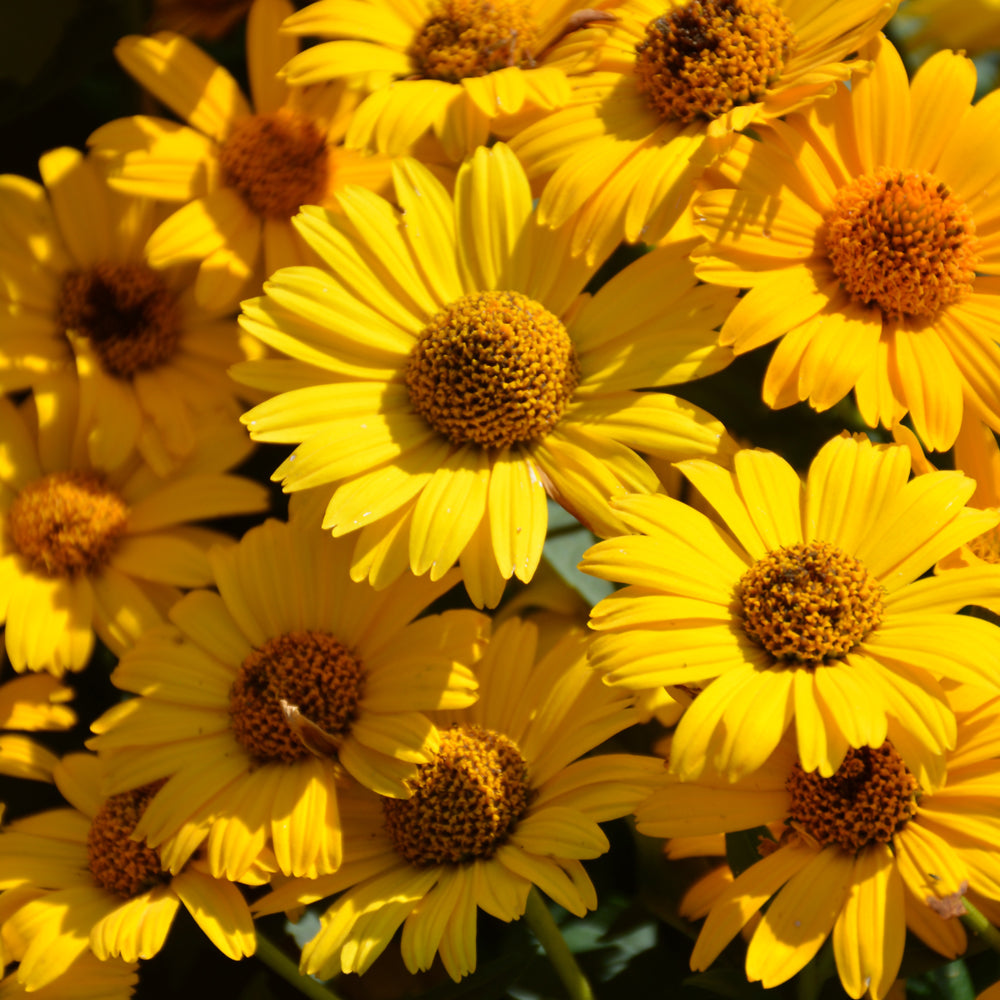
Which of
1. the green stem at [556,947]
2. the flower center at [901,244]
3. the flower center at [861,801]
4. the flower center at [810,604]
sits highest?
the flower center at [901,244]

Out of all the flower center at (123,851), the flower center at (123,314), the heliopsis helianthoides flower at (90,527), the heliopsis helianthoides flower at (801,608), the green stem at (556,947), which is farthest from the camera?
the flower center at (123,314)

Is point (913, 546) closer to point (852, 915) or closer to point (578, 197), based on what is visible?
point (852, 915)

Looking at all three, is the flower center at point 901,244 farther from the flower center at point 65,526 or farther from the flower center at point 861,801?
the flower center at point 65,526

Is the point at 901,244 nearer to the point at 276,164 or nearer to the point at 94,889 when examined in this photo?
the point at 276,164

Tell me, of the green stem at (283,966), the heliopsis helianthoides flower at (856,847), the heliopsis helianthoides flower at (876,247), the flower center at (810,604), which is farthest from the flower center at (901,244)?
the green stem at (283,966)

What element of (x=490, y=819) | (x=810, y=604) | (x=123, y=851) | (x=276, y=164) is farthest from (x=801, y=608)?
(x=276, y=164)

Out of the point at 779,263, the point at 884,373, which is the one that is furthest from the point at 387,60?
the point at 884,373
